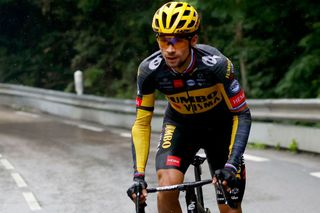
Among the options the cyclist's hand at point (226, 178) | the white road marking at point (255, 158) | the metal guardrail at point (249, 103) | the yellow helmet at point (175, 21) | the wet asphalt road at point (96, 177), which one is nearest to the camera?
the cyclist's hand at point (226, 178)

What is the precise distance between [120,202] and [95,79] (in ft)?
56.8

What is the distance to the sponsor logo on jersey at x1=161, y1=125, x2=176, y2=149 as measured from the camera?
525 centimetres

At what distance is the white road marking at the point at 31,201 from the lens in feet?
26.4

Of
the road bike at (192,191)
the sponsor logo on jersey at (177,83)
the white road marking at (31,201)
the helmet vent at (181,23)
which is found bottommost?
the white road marking at (31,201)

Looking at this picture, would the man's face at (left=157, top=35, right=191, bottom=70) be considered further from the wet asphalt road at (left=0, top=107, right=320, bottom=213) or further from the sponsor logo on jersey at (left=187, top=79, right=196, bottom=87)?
the wet asphalt road at (left=0, top=107, right=320, bottom=213)

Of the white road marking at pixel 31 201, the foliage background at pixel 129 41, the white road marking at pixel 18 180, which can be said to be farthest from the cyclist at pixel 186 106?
the foliage background at pixel 129 41

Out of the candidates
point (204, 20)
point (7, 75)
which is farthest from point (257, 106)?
point (7, 75)

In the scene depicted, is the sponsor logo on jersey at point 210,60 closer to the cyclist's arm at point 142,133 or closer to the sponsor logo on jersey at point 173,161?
the cyclist's arm at point 142,133

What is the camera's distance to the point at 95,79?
25250 mm

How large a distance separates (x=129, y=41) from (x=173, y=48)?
19.5 m

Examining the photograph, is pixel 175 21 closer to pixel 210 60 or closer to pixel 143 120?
pixel 210 60

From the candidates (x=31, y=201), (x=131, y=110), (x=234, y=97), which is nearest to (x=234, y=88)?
(x=234, y=97)

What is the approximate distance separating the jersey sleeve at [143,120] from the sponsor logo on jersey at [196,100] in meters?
0.19

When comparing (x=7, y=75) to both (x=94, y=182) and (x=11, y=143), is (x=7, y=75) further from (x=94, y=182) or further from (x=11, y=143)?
(x=94, y=182)
